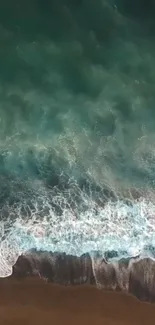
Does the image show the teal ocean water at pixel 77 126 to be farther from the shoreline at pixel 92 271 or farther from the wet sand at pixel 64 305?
the wet sand at pixel 64 305

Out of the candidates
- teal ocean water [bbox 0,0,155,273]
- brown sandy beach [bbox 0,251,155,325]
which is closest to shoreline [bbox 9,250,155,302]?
brown sandy beach [bbox 0,251,155,325]

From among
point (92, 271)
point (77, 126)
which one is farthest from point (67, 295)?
point (77, 126)

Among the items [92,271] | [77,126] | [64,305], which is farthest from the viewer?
[77,126]

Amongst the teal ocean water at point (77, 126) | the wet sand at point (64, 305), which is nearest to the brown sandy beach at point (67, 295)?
the wet sand at point (64, 305)

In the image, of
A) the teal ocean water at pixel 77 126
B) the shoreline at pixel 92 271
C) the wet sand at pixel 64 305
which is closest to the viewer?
the wet sand at pixel 64 305

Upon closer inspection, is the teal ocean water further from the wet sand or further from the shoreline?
the wet sand

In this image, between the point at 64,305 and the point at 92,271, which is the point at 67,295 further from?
the point at 92,271

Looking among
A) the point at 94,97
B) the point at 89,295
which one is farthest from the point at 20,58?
the point at 89,295
